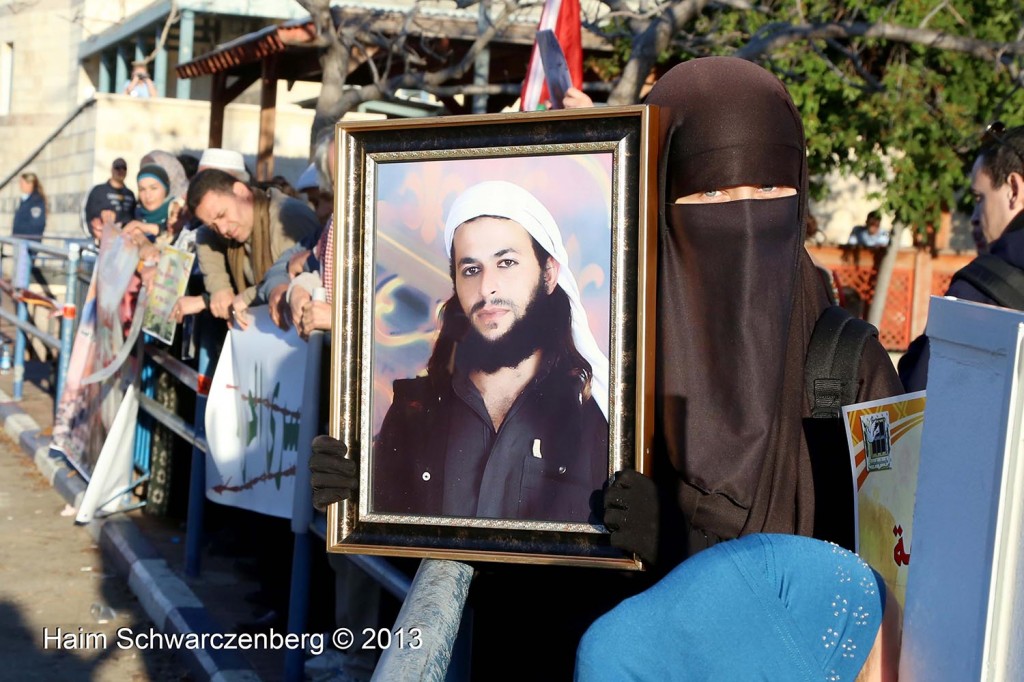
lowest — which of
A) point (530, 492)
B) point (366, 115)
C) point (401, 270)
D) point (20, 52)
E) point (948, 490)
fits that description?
point (530, 492)

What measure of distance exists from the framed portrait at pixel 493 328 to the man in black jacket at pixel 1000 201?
1.28 m

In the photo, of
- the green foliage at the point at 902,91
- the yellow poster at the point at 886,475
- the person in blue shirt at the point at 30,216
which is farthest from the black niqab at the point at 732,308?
the person in blue shirt at the point at 30,216

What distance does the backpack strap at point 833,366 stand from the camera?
2291mm

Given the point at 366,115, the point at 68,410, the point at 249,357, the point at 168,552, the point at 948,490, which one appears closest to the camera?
the point at 948,490

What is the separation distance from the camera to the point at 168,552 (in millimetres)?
6938

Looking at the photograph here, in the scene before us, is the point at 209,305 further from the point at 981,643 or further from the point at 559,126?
the point at 981,643

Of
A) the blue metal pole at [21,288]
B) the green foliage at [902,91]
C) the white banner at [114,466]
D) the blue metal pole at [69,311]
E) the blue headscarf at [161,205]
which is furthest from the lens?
the green foliage at [902,91]

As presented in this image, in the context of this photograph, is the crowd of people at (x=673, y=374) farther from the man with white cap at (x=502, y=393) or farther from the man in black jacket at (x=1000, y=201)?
the man in black jacket at (x=1000, y=201)

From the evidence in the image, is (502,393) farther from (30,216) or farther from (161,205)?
(30,216)

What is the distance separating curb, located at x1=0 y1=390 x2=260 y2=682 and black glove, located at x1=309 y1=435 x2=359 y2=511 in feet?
8.73

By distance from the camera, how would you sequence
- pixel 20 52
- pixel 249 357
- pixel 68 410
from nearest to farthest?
1. pixel 249 357
2. pixel 68 410
3. pixel 20 52

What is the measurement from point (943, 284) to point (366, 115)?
9.93 m

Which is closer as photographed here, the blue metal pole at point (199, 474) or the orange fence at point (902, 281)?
the blue metal pole at point (199, 474)

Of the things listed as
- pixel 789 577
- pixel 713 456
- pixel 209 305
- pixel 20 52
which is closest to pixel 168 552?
pixel 209 305
